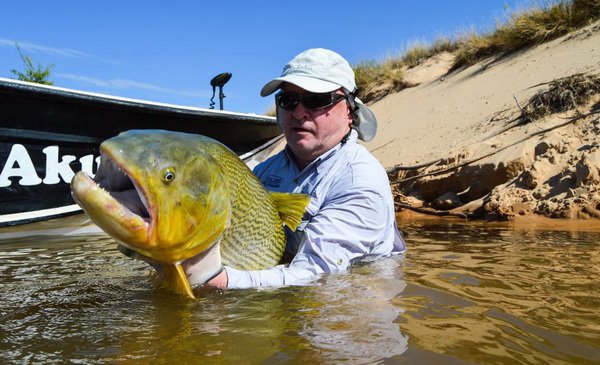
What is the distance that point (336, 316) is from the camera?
218cm

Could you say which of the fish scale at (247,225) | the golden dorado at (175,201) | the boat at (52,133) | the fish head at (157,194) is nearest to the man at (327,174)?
the fish scale at (247,225)

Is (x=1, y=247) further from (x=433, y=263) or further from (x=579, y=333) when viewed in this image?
(x=579, y=333)

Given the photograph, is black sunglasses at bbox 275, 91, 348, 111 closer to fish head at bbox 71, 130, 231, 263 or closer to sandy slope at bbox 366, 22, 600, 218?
fish head at bbox 71, 130, 231, 263

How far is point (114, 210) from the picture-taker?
1734 millimetres

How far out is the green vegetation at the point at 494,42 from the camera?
35.3ft

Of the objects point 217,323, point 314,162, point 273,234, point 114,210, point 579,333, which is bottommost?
point 579,333

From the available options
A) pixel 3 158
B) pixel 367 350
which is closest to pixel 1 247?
pixel 3 158

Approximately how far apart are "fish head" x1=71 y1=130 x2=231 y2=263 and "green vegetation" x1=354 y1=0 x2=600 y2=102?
34.4ft

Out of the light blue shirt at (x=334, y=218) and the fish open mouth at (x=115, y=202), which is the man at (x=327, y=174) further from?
the fish open mouth at (x=115, y=202)

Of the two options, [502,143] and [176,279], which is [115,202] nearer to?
[176,279]

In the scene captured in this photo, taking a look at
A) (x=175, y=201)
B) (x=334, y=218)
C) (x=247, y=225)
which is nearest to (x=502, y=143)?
(x=334, y=218)

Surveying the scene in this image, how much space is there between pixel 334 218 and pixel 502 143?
5127mm

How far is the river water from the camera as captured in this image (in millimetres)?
1767

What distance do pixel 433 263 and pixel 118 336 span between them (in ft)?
7.05
